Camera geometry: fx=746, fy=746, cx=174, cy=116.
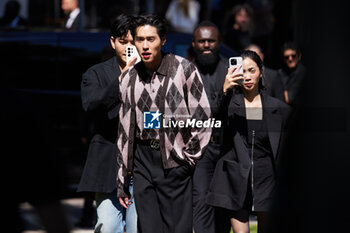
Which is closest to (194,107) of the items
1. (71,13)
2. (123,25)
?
(123,25)

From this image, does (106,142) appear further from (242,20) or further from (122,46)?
(242,20)

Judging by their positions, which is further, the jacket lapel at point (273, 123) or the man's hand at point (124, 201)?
the jacket lapel at point (273, 123)

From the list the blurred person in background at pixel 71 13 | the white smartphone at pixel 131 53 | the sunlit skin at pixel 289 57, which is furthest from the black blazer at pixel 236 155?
the blurred person in background at pixel 71 13

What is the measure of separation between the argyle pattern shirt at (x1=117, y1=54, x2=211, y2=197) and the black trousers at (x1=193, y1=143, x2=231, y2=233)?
1147 mm

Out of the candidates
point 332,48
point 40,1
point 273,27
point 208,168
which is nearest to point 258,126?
point 208,168

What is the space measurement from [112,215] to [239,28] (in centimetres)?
411

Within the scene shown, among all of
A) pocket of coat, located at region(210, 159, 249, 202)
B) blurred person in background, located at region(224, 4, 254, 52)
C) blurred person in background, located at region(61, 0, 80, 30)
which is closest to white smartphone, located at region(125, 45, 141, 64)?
pocket of coat, located at region(210, 159, 249, 202)

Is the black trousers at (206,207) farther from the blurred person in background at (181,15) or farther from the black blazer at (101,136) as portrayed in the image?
the blurred person in background at (181,15)

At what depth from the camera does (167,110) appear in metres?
4.73

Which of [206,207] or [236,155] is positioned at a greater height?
[236,155]

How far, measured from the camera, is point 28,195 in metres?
3.48

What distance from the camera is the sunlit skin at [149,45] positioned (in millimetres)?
4766

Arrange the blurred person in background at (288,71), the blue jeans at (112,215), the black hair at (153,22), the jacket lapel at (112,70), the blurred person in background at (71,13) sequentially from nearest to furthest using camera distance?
1. the black hair at (153,22)
2. the blue jeans at (112,215)
3. the jacket lapel at (112,70)
4. the blurred person in background at (288,71)
5. the blurred person in background at (71,13)

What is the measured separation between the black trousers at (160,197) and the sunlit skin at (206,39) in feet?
5.86
